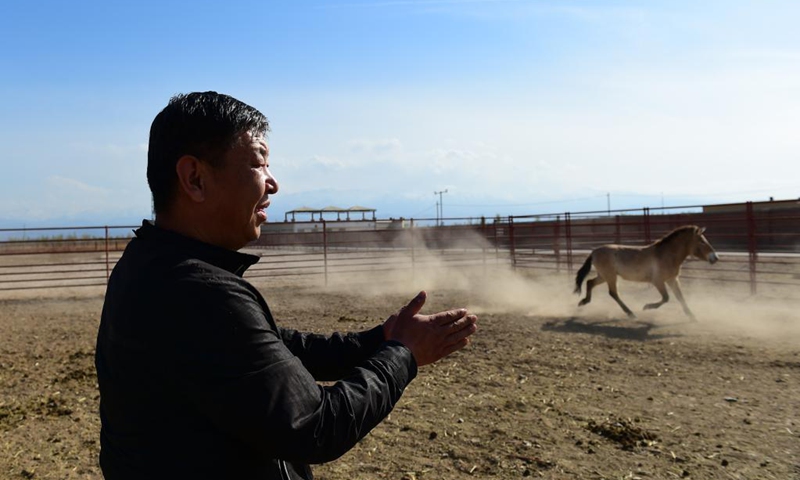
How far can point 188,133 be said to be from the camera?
139 cm

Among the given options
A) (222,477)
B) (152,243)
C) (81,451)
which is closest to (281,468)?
(222,477)

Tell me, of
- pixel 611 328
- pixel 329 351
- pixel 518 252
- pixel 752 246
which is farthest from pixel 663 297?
pixel 329 351

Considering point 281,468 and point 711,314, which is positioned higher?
point 281,468

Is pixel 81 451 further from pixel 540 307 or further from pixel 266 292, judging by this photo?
pixel 266 292

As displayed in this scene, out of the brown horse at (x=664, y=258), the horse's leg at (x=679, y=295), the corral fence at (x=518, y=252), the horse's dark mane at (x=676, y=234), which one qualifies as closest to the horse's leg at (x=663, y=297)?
the brown horse at (x=664, y=258)

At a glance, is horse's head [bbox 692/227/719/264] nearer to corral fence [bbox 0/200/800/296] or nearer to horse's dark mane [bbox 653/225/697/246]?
horse's dark mane [bbox 653/225/697/246]

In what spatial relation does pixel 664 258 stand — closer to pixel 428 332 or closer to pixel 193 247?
pixel 428 332

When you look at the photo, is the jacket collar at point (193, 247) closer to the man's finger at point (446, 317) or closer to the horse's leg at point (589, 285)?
the man's finger at point (446, 317)

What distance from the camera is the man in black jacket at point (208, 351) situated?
1194mm

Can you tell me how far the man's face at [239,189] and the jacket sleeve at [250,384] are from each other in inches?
8.6

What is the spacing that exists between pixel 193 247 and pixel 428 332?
0.65 meters

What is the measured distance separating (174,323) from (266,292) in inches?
557

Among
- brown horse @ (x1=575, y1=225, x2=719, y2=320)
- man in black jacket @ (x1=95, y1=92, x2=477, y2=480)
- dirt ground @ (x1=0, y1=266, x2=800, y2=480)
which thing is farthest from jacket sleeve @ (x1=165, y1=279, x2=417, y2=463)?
brown horse @ (x1=575, y1=225, x2=719, y2=320)

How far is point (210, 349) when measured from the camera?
1188 millimetres
